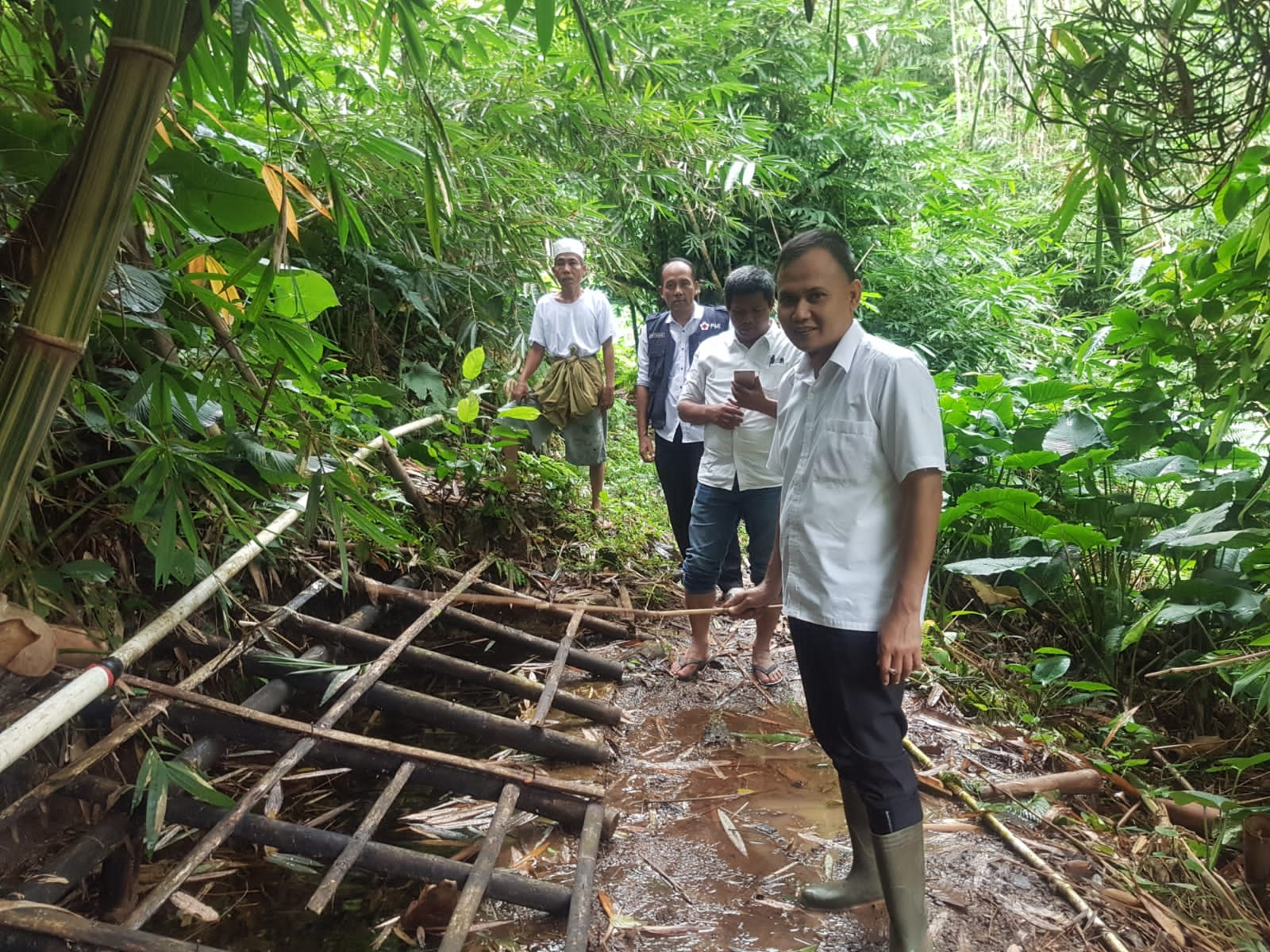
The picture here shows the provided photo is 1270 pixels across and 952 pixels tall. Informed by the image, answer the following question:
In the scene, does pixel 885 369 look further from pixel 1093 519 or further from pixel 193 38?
pixel 1093 519

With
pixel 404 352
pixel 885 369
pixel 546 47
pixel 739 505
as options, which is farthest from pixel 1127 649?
pixel 404 352

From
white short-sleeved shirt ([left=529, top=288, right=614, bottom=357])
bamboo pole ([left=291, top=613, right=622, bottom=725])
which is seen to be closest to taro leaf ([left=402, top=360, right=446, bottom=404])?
white short-sleeved shirt ([left=529, top=288, right=614, bottom=357])

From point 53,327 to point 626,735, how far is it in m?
2.37

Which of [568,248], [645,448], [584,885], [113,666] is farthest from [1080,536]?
[113,666]

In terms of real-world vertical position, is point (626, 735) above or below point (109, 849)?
above

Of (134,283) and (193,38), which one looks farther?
(134,283)

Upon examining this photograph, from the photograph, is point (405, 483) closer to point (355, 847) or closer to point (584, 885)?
point (355, 847)

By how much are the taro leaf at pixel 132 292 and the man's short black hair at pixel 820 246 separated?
1.33 meters

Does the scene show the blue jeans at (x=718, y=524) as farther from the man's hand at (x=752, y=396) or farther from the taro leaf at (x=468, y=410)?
the taro leaf at (x=468, y=410)

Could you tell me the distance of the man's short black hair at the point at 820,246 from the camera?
66.7 inches

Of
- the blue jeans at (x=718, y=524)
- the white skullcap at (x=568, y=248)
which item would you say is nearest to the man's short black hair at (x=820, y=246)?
the blue jeans at (x=718, y=524)

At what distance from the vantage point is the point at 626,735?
9.21 feet

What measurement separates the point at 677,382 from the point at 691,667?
5.00 feet

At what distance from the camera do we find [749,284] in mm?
2967
